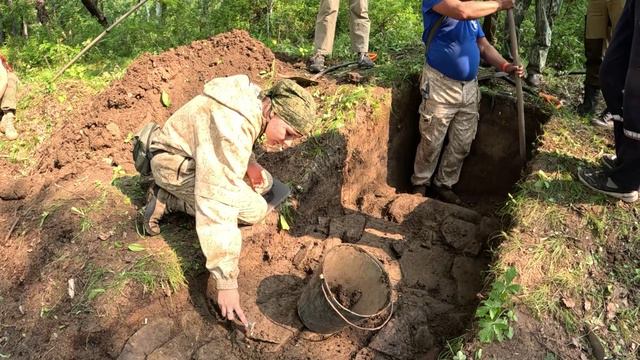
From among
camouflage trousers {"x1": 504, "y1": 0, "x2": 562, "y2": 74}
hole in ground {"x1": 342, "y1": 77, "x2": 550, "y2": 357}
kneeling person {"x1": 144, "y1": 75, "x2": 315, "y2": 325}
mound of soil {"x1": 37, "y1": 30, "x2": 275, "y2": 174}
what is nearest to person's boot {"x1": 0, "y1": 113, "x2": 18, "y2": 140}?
mound of soil {"x1": 37, "y1": 30, "x2": 275, "y2": 174}

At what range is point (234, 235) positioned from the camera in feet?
9.23

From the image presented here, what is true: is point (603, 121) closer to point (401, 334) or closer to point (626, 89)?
point (626, 89)

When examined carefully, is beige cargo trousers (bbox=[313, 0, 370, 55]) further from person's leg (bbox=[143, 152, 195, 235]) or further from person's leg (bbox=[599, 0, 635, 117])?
person's leg (bbox=[143, 152, 195, 235])

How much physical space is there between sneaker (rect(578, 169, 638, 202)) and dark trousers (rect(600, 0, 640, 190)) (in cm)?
5

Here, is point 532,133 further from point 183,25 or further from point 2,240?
point 183,25

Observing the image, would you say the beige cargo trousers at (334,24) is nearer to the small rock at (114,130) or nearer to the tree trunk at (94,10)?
the small rock at (114,130)

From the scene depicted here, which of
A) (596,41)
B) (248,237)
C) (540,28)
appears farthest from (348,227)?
(540,28)

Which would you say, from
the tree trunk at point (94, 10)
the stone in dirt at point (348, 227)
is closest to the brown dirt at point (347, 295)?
the stone in dirt at point (348, 227)

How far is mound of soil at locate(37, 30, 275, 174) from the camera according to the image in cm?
452

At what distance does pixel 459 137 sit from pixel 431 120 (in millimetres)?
375

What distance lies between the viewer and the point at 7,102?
217 inches

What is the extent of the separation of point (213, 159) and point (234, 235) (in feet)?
1.53

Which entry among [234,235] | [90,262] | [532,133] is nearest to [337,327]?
[234,235]

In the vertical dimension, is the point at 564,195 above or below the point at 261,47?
below
